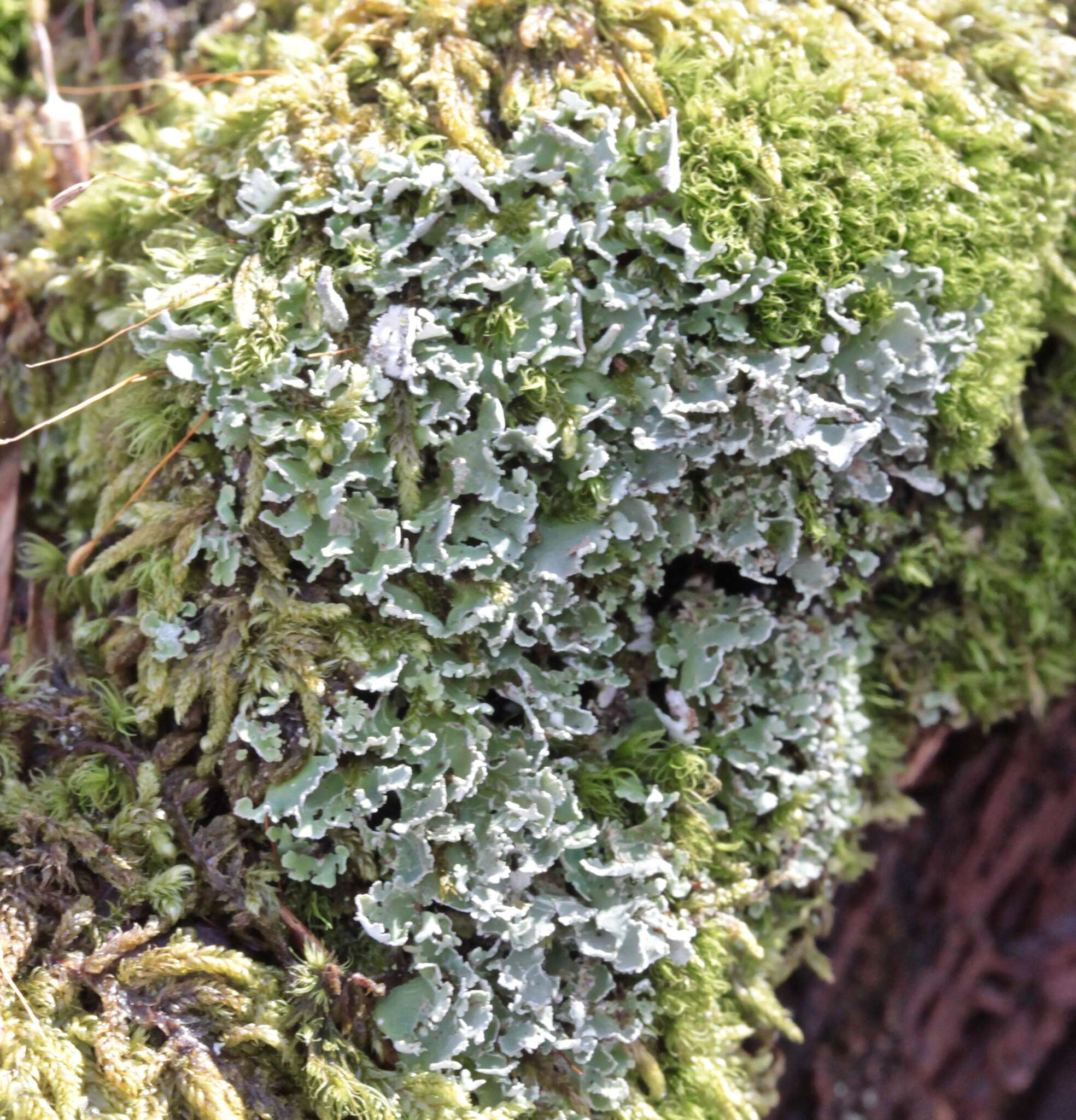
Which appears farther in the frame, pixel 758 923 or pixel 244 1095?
pixel 758 923

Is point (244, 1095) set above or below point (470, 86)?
below

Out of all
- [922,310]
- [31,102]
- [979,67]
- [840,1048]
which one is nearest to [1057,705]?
[840,1048]

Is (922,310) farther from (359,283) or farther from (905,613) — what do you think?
(359,283)

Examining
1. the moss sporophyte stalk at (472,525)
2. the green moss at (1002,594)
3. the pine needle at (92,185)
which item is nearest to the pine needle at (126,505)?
the moss sporophyte stalk at (472,525)

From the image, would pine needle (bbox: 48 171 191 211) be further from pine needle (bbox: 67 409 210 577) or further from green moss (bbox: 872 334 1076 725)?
green moss (bbox: 872 334 1076 725)

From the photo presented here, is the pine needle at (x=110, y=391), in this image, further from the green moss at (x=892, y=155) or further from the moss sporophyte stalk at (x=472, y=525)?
the green moss at (x=892, y=155)

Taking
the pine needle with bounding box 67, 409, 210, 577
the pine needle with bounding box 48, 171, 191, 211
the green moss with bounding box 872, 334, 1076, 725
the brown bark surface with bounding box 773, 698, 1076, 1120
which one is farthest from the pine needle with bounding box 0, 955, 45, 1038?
the brown bark surface with bounding box 773, 698, 1076, 1120

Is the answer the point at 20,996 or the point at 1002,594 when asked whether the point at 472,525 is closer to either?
the point at 20,996

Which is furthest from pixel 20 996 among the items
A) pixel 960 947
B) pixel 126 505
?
pixel 960 947
